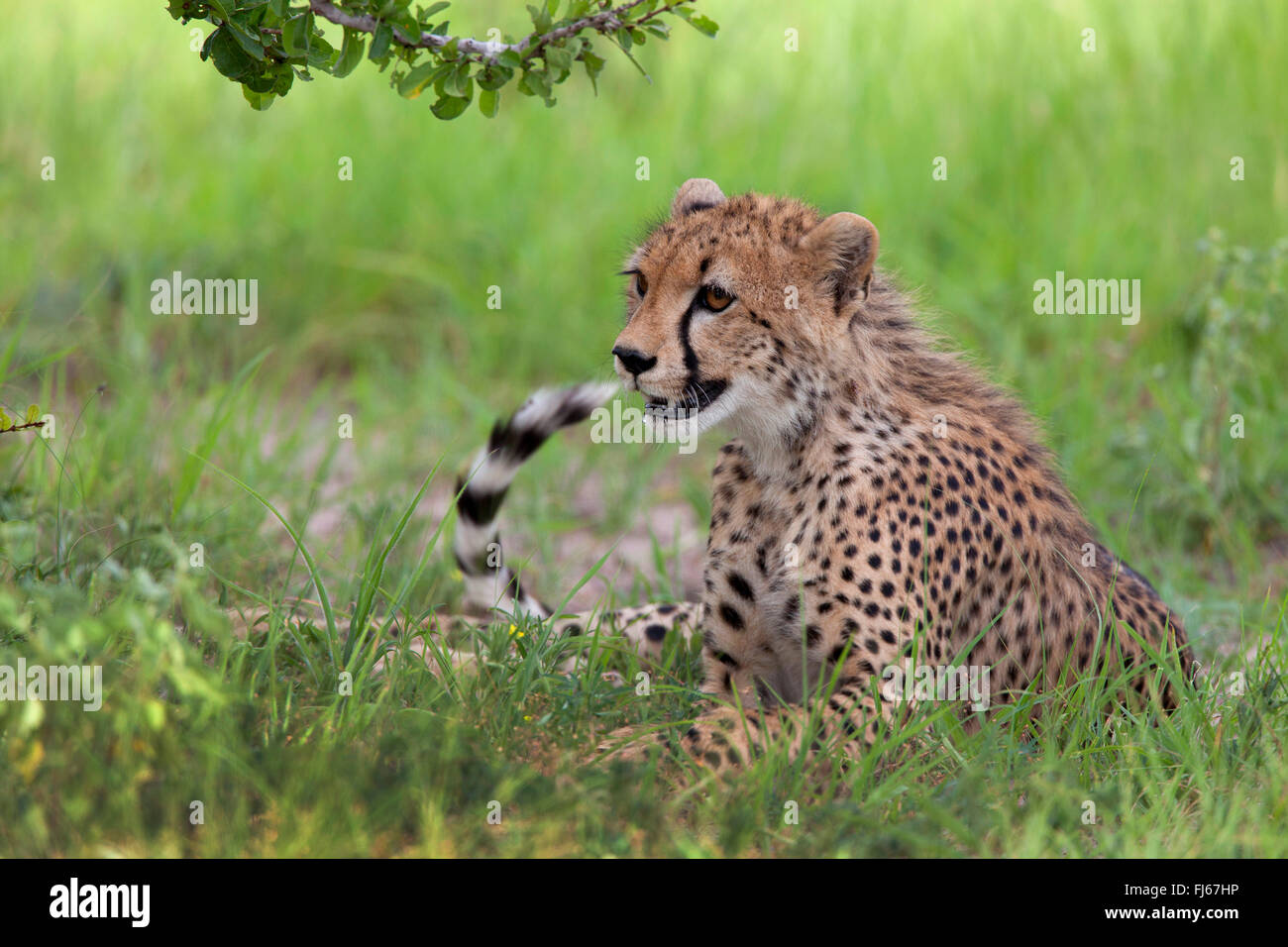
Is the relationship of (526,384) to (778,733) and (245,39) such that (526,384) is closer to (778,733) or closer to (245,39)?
(245,39)

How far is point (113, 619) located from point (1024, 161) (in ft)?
18.8

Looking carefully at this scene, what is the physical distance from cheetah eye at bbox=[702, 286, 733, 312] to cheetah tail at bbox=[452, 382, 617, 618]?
500 millimetres

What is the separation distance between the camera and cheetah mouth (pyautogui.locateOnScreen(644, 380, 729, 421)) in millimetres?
3678

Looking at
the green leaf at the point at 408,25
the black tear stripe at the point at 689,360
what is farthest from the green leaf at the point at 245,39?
the black tear stripe at the point at 689,360

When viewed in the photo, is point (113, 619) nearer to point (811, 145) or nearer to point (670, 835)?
point (670, 835)

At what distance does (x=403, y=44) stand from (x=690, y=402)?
3.74 ft

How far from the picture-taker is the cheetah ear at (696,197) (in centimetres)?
412

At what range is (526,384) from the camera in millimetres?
6867

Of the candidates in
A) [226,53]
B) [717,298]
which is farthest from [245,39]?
[717,298]

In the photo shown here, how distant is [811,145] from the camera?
7.79 metres

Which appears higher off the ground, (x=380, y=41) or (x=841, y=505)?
(x=380, y=41)

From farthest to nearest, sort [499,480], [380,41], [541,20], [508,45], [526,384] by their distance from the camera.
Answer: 1. [526,384]
2. [499,480]
3. [508,45]
4. [541,20]
5. [380,41]

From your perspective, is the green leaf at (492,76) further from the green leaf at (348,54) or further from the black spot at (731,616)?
the black spot at (731,616)
